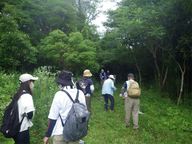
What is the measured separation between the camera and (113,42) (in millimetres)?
14875

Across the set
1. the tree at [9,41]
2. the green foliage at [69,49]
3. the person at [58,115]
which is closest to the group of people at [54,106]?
the person at [58,115]

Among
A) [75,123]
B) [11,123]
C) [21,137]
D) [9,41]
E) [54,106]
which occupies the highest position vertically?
[9,41]

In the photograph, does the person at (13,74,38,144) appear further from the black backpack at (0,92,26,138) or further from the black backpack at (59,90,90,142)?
the black backpack at (59,90,90,142)

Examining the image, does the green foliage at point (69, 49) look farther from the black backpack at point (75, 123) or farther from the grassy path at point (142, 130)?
the black backpack at point (75, 123)

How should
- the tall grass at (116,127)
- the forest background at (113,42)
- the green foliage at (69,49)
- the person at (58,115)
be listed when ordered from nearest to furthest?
the person at (58,115) < the tall grass at (116,127) < the forest background at (113,42) < the green foliage at (69,49)

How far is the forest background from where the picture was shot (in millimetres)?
7273

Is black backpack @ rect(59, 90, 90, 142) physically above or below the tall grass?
above

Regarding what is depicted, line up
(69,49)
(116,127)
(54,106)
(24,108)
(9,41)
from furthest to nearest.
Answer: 1. (69,49)
2. (9,41)
3. (116,127)
4. (24,108)
5. (54,106)

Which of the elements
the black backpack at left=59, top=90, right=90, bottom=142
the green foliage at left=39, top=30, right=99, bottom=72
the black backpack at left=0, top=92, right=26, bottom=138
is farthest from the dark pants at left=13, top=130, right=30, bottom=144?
the green foliage at left=39, top=30, right=99, bottom=72

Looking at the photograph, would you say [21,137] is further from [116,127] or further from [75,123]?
[116,127]

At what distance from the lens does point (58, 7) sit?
1332 cm

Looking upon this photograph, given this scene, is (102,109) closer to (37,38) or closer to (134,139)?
(134,139)

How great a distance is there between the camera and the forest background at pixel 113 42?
7273 mm

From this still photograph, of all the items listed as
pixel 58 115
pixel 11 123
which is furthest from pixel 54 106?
pixel 11 123
